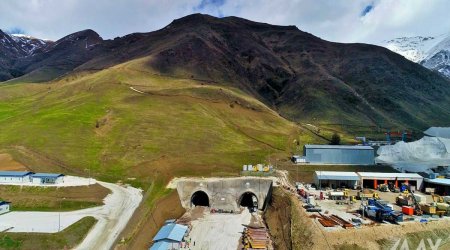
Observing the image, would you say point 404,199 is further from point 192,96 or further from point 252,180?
point 192,96

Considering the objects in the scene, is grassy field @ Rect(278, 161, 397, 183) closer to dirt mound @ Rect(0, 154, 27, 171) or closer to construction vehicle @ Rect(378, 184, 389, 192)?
construction vehicle @ Rect(378, 184, 389, 192)

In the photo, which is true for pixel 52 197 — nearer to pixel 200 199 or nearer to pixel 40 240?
pixel 40 240

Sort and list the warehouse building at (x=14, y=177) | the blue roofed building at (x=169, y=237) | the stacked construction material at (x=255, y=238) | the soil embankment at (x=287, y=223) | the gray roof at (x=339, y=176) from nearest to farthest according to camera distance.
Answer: the soil embankment at (x=287, y=223)
the blue roofed building at (x=169, y=237)
the stacked construction material at (x=255, y=238)
the gray roof at (x=339, y=176)
the warehouse building at (x=14, y=177)

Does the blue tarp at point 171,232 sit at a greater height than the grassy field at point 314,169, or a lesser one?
lesser

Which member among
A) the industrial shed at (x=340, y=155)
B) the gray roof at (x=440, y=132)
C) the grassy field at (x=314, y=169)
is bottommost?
the grassy field at (x=314, y=169)

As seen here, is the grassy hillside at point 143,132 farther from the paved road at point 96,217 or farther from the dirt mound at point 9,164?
the paved road at point 96,217

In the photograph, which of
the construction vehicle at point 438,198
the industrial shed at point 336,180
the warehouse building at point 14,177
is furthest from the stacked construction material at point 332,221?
the warehouse building at point 14,177
